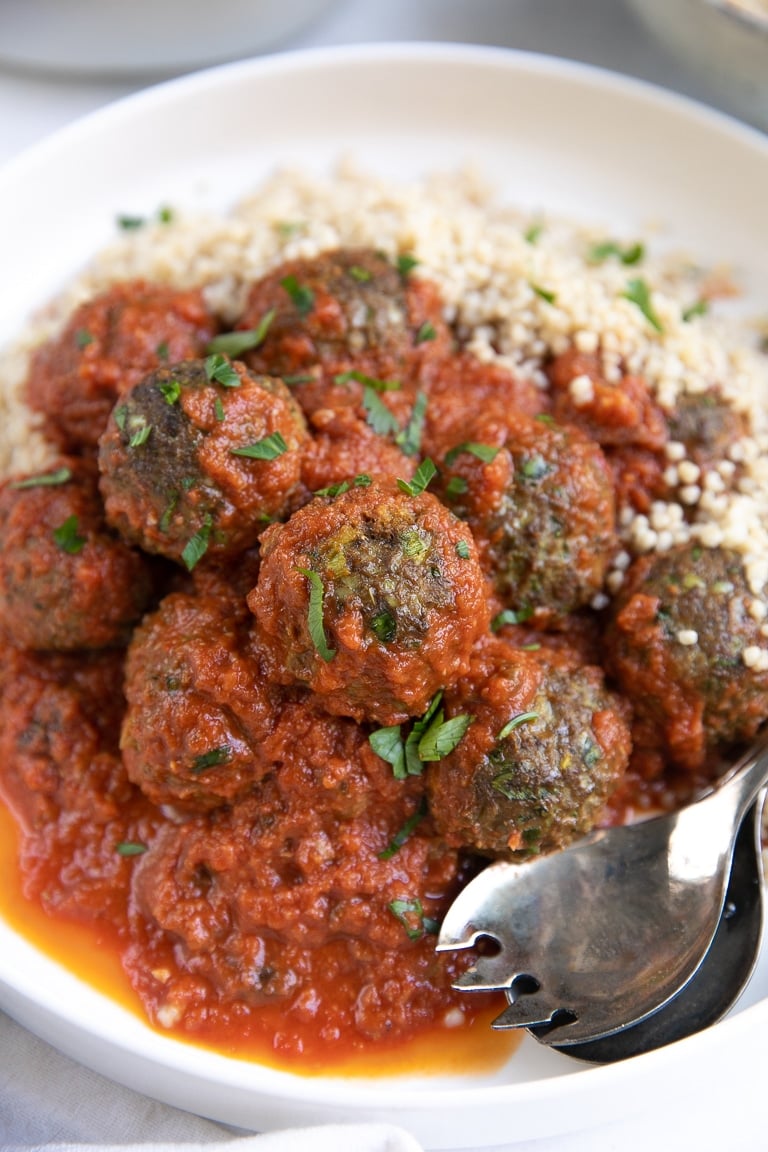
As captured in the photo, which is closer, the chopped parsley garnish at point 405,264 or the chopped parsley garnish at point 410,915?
the chopped parsley garnish at point 410,915

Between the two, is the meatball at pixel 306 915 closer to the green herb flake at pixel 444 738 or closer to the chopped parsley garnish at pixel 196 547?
the green herb flake at pixel 444 738

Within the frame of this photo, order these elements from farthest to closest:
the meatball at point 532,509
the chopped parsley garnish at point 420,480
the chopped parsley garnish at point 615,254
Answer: the chopped parsley garnish at point 615,254
the meatball at point 532,509
the chopped parsley garnish at point 420,480

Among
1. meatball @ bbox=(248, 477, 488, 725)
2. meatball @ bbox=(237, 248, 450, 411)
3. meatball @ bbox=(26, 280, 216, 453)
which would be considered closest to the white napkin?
meatball @ bbox=(248, 477, 488, 725)

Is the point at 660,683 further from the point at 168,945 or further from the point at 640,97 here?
the point at 640,97

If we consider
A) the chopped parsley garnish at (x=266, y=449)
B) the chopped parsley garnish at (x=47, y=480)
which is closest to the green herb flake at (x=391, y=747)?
the chopped parsley garnish at (x=266, y=449)

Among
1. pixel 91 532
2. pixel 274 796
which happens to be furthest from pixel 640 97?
pixel 274 796

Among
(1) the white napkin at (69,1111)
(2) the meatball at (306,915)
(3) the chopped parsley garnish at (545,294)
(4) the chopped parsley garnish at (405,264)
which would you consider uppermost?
(3) the chopped parsley garnish at (545,294)
